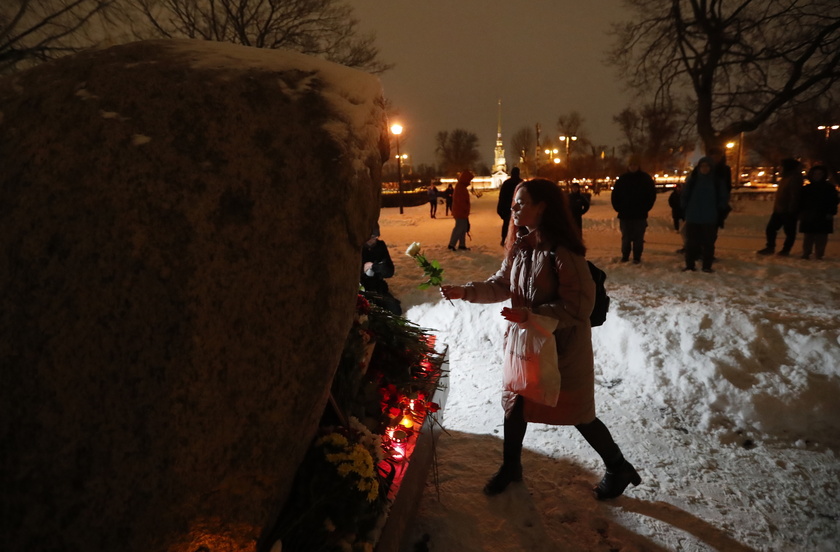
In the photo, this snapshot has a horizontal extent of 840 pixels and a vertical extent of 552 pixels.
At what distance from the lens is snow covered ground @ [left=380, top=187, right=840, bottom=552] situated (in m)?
2.77

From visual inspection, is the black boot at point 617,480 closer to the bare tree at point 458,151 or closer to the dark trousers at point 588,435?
the dark trousers at point 588,435

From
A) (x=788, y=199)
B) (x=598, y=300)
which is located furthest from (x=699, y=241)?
(x=598, y=300)

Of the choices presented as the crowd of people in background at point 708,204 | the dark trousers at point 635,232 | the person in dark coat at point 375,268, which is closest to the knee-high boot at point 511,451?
the person in dark coat at point 375,268

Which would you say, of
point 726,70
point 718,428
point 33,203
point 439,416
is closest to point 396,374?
point 439,416

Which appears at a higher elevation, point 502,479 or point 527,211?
point 527,211

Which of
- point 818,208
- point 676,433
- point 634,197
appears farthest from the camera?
point 818,208

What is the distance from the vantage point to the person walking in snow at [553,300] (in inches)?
102

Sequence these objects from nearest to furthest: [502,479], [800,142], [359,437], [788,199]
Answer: [359,437] → [502,479] → [788,199] → [800,142]

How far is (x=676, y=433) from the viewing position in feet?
12.3

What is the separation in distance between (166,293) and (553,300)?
1987 mm

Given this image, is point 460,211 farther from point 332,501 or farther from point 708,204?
point 332,501

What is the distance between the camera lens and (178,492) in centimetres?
147

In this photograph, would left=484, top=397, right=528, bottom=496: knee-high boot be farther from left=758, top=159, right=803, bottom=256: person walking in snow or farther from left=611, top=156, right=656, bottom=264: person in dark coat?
left=758, top=159, right=803, bottom=256: person walking in snow

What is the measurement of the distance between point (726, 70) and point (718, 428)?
561 inches
